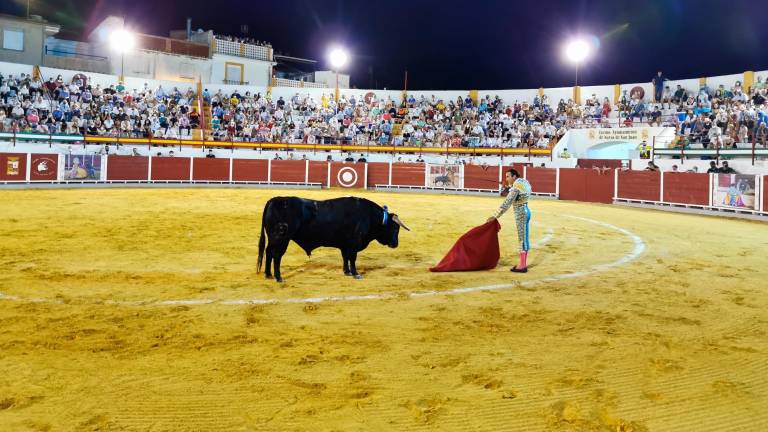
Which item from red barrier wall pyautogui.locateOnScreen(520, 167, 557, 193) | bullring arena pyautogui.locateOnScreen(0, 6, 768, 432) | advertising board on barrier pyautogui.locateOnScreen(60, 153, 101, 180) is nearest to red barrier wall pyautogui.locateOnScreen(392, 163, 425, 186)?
red barrier wall pyautogui.locateOnScreen(520, 167, 557, 193)

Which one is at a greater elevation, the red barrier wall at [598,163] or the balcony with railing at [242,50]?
the balcony with railing at [242,50]

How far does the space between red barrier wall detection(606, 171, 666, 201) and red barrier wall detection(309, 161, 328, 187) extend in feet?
40.0

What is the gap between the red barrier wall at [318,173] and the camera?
84.9 feet

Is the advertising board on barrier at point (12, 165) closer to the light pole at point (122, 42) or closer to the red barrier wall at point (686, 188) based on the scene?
the light pole at point (122, 42)

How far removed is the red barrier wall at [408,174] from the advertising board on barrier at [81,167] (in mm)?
11883

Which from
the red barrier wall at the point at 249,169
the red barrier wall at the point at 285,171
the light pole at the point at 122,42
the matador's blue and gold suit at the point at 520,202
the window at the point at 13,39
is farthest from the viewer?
the light pole at the point at 122,42

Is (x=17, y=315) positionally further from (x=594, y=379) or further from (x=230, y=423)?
(x=594, y=379)

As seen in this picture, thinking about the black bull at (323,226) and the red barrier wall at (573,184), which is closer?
the black bull at (323,226)

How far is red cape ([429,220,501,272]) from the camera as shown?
6766 mm

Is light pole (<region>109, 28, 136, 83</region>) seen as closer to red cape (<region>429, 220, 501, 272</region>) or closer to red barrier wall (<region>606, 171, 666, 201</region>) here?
red barrier wall (<region>606, 171, 666, 201</region>)

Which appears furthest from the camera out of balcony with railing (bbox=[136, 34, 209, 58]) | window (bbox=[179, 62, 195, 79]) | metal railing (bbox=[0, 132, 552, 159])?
window (bbox=[179, 62, 195, 79])

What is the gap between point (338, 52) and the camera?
1491 inches

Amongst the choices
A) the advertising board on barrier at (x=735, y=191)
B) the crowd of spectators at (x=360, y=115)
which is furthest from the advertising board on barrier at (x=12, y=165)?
the advertising board on barrier at (x=735, y=191)

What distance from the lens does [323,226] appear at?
6.12m
